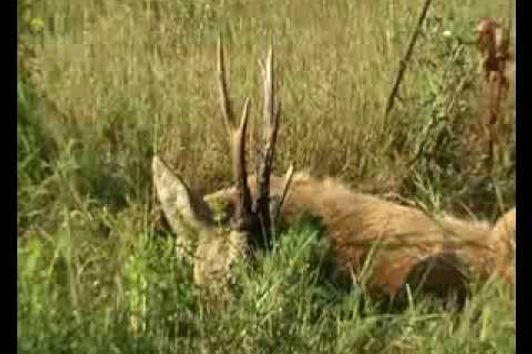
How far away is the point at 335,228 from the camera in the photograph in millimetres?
5730

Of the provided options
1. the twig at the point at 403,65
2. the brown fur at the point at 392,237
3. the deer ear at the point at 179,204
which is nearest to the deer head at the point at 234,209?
the deer ear at the point at 179,204

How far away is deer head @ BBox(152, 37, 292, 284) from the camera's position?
4.94 meters

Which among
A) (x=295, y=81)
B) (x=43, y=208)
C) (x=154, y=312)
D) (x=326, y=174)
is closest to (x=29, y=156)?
(x=43, y=208)

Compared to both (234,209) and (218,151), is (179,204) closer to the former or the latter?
(234,209)

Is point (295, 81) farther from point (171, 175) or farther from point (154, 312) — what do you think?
point (154, 312)

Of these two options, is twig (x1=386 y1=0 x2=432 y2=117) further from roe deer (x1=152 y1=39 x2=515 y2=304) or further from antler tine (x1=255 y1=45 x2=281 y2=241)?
antler tine (x1=255 y1=45 x2=281 y2=241)

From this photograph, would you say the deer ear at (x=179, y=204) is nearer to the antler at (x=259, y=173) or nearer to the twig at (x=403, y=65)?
the antler at (x=259, y=173)

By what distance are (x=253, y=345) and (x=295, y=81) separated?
3.14 meters

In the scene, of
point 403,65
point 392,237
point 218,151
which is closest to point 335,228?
point 392,237

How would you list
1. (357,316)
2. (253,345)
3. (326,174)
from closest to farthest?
(253,345) → (357,316) → (326,174)

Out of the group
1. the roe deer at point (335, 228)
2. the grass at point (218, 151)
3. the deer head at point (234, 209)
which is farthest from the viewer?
the roe deer at point (335, 228)

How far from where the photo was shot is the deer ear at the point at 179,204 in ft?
17.0

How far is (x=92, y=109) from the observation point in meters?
6.89

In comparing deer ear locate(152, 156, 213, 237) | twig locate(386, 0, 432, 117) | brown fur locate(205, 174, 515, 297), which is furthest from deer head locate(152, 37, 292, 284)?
twig locate(386, 0, 432, 117)
